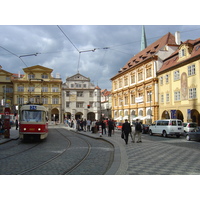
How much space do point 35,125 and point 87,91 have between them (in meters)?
54.4

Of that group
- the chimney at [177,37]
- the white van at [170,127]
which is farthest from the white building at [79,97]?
the white van at [170,127]

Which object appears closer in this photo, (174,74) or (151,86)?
(174,74)

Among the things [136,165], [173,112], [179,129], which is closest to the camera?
[136,165]

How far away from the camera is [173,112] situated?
33.8 meters

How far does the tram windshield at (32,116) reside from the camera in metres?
18.0

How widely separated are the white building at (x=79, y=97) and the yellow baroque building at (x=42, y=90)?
6.61ft

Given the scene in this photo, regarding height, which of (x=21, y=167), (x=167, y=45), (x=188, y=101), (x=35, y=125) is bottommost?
(x=21, y=167)

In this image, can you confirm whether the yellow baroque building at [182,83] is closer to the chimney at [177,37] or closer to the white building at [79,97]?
the chimney at [177,37]

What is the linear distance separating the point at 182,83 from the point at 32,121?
1015 inches

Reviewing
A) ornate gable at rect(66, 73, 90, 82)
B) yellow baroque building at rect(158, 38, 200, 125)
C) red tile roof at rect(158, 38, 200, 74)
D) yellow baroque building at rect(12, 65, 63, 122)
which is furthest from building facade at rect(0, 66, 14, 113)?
red tile roof at rect(158, 38, 200, 74)

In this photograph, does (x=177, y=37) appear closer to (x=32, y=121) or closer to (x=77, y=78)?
(x=77, y=78)
